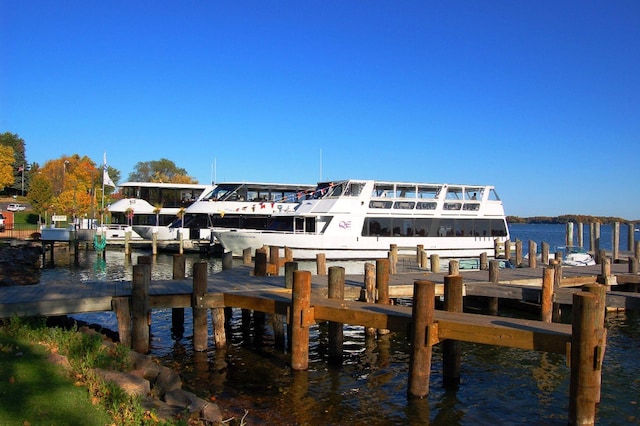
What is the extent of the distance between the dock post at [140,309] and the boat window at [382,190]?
81.7 feet

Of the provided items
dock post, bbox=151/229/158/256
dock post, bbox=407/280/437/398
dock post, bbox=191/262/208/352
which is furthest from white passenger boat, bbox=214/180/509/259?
dock post, bbox=407/280/437/398

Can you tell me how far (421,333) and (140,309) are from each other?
6316 millimetres

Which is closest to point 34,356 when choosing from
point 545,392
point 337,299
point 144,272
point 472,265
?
point 144,272

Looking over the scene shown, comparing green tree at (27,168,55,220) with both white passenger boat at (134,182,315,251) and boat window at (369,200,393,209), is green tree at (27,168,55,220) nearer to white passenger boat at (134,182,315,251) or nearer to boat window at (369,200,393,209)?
white passenger boat at (134,182,315,251)

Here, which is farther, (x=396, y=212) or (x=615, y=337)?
(x=396, y=212)

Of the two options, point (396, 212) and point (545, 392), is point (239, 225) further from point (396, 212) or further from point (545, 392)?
point (545, 392)

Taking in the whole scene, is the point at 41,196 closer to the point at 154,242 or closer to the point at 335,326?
the point at 154,242

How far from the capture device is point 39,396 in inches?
262

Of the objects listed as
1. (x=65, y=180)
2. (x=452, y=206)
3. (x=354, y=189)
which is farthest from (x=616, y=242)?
(x=65, y=180)

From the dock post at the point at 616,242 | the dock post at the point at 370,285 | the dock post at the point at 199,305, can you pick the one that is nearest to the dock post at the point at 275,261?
the dock post at the point at 370,285

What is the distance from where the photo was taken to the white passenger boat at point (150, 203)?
46219mm

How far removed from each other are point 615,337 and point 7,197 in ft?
307

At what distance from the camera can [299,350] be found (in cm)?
1127

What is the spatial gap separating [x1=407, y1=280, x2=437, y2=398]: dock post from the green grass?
5087 mm
